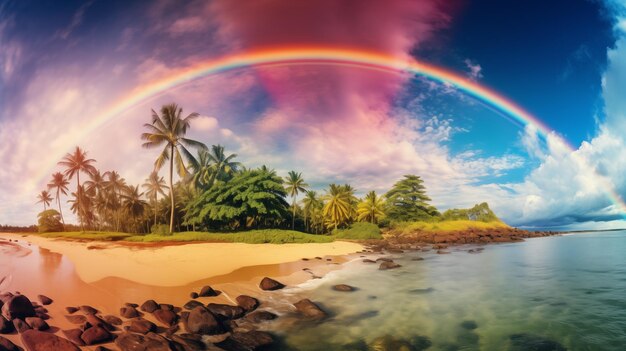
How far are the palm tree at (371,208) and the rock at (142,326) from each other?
48.8 m

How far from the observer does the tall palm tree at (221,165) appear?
41938mm

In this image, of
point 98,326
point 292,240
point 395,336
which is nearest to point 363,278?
point 395,336

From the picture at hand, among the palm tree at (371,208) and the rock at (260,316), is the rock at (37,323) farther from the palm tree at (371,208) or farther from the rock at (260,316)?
the palm tree at (371,208)

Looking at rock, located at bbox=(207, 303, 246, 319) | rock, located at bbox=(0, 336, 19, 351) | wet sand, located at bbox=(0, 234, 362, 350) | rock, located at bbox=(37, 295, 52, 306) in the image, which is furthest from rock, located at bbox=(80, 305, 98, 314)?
rock, located at bbox=(207, 303, 246, 319)

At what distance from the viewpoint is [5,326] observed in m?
5.35

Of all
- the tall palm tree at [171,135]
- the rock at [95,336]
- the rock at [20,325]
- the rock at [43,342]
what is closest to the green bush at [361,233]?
the tall palm tree at [171,135]

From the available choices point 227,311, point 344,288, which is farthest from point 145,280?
point 344,288

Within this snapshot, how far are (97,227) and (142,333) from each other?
79007 mm

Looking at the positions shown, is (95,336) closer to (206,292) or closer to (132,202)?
(206,292)

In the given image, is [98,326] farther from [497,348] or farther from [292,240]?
[292,240]

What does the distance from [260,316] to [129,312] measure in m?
2.71

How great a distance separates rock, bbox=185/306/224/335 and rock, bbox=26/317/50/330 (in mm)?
2392

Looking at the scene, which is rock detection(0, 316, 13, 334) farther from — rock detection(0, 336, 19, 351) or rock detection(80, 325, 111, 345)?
rock detection(80, 325, 111, 345)

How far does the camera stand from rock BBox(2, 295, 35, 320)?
5770 millimetres
